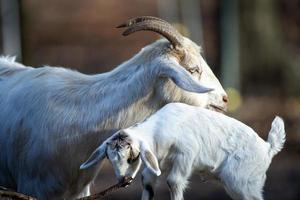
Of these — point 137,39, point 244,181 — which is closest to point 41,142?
point 244,181

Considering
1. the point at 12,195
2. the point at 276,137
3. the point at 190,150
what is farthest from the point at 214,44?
the point at 12,195

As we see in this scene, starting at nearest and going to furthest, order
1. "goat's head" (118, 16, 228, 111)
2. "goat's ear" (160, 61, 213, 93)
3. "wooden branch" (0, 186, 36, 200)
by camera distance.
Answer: "wooden branch" (0, 186, 36, 200), "goat's ear" (160, 61, 213, 93), "goat's head" (118, 16, 228, 111)

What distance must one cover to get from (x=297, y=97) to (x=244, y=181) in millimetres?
14629

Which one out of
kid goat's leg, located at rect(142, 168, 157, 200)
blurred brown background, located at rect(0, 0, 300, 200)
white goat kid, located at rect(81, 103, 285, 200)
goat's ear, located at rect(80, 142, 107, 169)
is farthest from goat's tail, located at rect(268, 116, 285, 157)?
blurred brown background, located at rect(0, 0, 300, 200)

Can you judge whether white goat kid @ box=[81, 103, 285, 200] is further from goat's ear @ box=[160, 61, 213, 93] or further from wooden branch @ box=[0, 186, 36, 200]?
wooden branch @ box=[0, 186, 36, 200]

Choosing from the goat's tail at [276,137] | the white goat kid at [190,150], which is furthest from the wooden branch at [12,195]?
the goat's tail at [276,137]

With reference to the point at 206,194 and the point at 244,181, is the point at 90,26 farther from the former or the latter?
the point at 244,181

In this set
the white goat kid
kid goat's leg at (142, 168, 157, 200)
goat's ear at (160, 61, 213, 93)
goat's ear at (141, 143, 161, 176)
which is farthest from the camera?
goat's ear at (160, 61, 213, 93)

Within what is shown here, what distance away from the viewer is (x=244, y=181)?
28.8ft

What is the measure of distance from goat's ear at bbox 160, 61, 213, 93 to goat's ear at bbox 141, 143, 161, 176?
1002 mm

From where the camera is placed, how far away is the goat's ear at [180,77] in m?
9.37

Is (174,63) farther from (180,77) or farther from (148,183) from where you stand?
(148,183)

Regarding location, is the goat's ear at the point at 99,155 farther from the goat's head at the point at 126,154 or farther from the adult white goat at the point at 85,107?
the adult white goat at the point at 85,107

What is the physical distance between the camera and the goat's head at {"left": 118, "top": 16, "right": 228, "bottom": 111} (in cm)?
984
